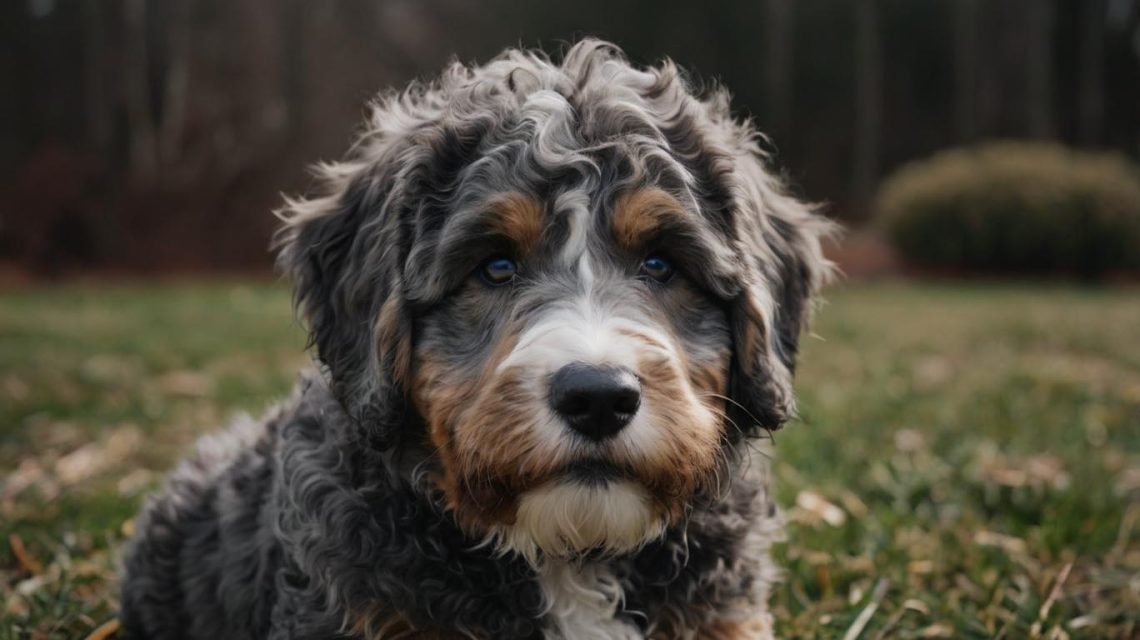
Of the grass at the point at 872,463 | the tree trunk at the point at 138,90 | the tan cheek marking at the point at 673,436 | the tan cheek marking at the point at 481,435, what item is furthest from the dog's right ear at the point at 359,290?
the tree trunk at the point at 138,90

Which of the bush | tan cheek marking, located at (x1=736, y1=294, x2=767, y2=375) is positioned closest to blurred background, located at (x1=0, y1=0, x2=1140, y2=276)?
the bush

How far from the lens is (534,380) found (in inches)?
117

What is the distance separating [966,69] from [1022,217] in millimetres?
12506

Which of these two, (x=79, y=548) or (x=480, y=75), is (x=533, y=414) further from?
(x=79, y=548)

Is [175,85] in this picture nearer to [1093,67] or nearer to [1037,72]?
[1037,72]

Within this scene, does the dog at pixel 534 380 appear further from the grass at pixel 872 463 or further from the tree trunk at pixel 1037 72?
the tree trunk at pixel 1037 72

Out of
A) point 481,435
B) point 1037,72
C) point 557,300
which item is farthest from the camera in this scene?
point 1037,72

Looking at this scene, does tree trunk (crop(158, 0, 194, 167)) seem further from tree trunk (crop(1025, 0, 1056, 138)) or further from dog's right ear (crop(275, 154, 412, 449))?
dog's right ear (crop(275, 154, 412, 449))

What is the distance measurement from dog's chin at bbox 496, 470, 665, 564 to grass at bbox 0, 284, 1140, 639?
125 centimetres

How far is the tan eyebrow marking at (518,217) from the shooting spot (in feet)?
10.7

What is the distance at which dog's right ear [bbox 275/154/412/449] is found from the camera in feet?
11.0

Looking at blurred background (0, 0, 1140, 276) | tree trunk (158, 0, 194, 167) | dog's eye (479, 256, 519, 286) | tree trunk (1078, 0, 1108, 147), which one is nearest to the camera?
dog's eye (479, 256, 519, 286)

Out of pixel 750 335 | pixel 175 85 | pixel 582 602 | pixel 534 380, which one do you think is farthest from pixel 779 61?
pixel 534 380

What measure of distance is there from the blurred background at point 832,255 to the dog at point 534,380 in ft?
2.87
